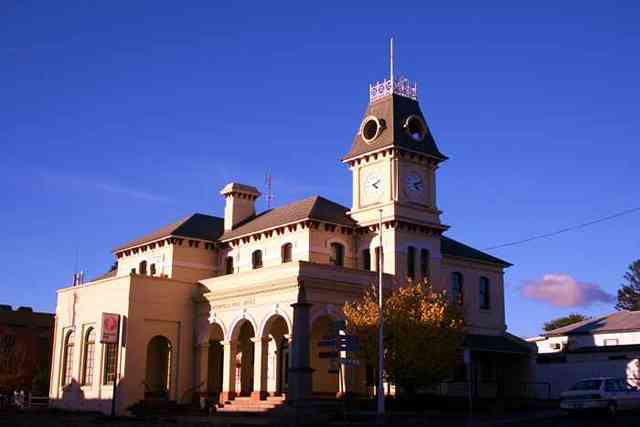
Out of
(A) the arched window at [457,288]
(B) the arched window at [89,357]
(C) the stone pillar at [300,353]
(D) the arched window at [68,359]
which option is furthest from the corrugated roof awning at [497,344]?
(D) the arched window at [68,359]

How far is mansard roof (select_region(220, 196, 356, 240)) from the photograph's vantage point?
46625 mm

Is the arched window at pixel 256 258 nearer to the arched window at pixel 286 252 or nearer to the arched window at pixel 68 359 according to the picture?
the arched window at pixel 286 252

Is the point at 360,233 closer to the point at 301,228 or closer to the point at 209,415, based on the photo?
the point at 301,228

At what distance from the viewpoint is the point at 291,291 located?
4109cm

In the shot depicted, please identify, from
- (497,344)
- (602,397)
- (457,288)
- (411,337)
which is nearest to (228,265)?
(457,288)

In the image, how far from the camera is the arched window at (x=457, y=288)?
1956 inches

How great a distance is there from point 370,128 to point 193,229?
513 inches

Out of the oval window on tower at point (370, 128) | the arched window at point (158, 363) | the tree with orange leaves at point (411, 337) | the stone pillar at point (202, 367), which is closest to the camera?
the tree with orange leaves at point (411, 337)

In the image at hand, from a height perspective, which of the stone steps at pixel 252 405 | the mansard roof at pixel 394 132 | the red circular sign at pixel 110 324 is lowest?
the stone steps at pixel 252 405

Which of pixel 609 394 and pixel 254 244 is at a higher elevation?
pixel 254 244

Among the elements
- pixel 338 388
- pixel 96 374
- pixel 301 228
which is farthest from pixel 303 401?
pixel 96 374

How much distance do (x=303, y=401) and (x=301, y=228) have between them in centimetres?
1128

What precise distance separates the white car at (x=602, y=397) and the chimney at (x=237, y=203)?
26422mm

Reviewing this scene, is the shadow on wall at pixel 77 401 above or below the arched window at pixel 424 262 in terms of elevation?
below
